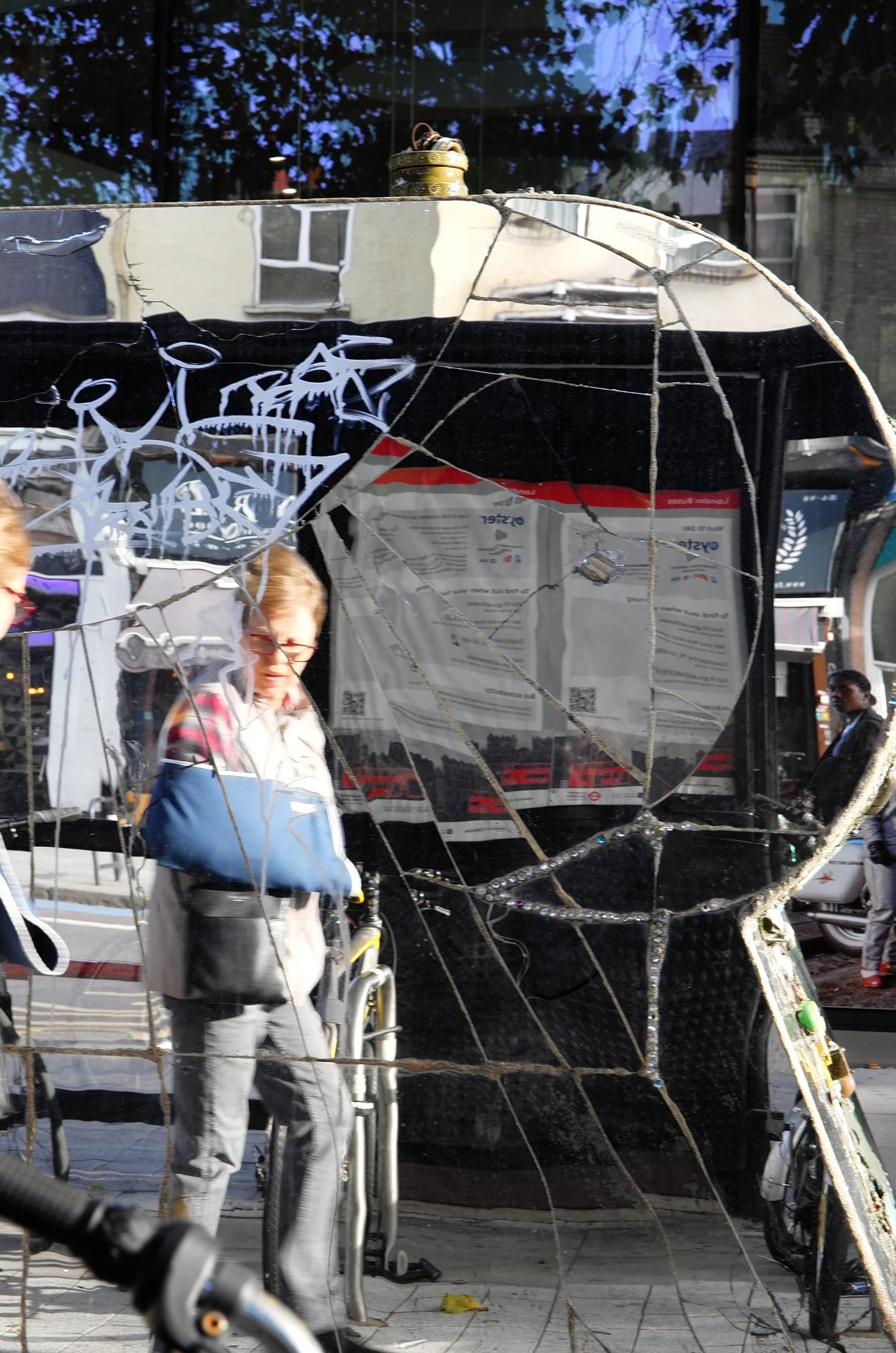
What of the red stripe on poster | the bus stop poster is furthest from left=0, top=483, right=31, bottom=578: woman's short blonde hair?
the red stripe on poster

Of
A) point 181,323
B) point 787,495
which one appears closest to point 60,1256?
point 181,323

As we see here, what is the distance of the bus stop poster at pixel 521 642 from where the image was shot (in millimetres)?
1992

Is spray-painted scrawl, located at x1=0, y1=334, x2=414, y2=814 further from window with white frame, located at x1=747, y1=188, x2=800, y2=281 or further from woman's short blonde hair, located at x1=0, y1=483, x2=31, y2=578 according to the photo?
window with white frame, located at x1=747, y1=188, x2=800, y2=281

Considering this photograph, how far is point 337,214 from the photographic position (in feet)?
6.73

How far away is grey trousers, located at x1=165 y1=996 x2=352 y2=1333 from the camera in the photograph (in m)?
2.03

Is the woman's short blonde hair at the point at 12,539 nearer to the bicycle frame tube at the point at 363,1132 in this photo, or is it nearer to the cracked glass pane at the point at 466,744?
the cracked glass pane at the point at 466,744

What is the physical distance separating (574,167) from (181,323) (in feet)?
7.62

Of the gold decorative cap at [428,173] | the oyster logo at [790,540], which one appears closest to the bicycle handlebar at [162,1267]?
the oyster logo at [790,540]

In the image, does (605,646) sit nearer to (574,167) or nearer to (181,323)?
(181,323)

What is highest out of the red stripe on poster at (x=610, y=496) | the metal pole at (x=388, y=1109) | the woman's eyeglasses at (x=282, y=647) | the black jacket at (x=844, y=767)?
the red stripe on poster at (x=610, y=496)

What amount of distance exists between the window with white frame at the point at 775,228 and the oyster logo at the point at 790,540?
221 centimetres

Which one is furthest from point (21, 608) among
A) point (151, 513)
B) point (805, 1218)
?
point (805, 1218)

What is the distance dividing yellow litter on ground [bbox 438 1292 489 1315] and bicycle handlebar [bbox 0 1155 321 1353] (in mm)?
1130

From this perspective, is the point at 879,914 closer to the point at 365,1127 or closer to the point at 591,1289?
the point at 591,1289
